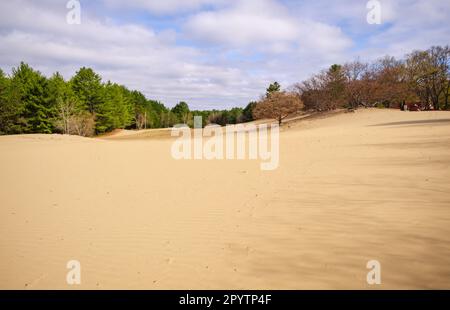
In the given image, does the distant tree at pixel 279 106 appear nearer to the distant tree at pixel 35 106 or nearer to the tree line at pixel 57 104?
the tree line at pixel 57 104

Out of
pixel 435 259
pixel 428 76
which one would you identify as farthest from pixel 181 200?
pixel 428 76

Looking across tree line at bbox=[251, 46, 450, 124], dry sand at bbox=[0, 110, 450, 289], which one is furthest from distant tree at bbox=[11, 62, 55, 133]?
dry sand at bbox=[0, 110, 450, 289]

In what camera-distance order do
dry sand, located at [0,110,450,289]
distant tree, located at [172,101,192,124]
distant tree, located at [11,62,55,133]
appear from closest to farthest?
dry sand, located at [0,110,450,289] < distant tree, located at [11,62,55,133] < distant tree, located at [172,101,192,124]

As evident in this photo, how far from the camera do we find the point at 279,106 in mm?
33375

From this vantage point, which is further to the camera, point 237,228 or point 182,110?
point 182,110

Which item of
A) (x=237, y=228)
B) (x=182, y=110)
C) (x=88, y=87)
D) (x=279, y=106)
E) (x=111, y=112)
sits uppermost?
(x=182, y=110)

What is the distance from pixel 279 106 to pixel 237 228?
3038 centimetres

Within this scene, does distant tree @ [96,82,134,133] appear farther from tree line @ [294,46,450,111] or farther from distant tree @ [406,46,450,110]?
distant tree @ [406,46,450,110]

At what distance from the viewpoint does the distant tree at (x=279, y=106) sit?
32.9 m

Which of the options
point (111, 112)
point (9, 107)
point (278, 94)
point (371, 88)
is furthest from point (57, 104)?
point (371, 88)

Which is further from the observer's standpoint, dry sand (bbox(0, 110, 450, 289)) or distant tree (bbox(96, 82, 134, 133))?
distant tree (bbox(96, 82, 134, 133))

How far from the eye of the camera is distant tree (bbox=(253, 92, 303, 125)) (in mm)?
32906

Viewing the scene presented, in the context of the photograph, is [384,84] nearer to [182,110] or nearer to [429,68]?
[429,68]

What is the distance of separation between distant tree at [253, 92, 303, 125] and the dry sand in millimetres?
25114
